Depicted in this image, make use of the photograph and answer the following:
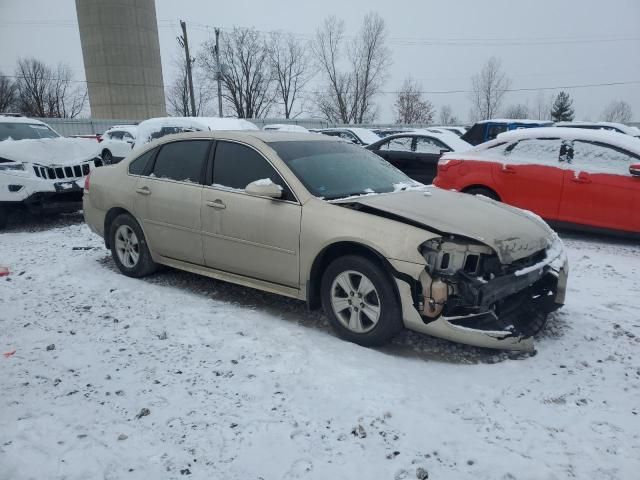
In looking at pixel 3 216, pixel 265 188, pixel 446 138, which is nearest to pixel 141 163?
pixel 265 188

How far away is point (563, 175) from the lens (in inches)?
264

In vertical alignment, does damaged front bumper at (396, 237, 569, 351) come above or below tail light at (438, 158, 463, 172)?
below

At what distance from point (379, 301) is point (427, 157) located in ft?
24.7

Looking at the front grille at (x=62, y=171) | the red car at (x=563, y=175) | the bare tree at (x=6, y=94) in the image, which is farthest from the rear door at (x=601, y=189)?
the bare tree at (x=6, y=94)

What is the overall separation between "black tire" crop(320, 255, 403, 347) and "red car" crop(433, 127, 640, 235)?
4.44 metres

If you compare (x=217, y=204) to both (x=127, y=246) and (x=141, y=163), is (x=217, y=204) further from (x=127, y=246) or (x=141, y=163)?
(x=127, y=246)

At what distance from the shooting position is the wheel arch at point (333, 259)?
11.2 ft

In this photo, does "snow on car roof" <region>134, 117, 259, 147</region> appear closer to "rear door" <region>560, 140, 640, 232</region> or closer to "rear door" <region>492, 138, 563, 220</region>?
"rear door" <region>492, 138, 563, 220</region>

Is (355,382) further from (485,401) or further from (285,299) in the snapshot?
(285,299)

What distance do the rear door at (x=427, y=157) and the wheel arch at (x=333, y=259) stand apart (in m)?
7.13

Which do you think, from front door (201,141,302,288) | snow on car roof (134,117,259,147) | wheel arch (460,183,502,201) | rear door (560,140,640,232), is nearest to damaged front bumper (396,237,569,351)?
front door (201,141,302,288)

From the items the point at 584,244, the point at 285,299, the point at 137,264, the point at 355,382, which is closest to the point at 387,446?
the point at 355,382

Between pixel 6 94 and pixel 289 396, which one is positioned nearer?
pixel 289 396

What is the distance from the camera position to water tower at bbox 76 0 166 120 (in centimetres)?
5138
